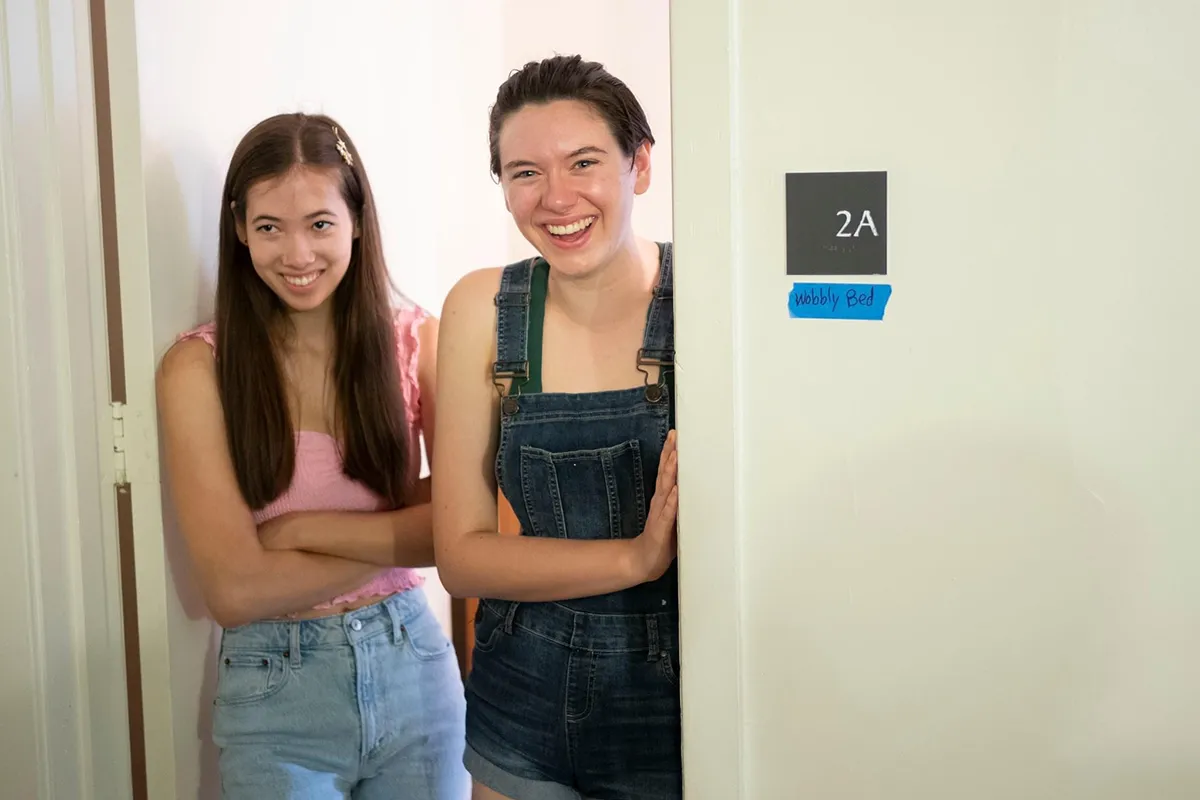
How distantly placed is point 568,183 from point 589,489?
0.33 metres

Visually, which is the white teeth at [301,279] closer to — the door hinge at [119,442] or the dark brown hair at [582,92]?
the door hinge at [119,442]

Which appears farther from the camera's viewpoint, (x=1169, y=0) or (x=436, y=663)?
(x=436, y=663)

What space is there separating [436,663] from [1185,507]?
95cm

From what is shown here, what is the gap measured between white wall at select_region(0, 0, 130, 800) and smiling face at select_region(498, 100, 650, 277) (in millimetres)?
528

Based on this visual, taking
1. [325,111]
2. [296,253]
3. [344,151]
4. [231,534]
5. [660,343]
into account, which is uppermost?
[325,111]

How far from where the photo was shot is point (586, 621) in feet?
4.05

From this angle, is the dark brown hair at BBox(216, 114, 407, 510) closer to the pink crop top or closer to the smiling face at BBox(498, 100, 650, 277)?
the pink crop top

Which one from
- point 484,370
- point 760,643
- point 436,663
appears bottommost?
point 436,663

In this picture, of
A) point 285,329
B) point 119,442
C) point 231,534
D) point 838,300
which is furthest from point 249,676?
point 838,300

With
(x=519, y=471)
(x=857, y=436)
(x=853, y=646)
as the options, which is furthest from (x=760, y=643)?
(x=519, y=471)

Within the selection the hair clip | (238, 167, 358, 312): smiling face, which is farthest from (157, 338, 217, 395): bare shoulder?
the hair clip

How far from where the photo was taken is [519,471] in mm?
1257

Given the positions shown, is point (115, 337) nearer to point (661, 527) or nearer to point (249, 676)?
point (249, 676)

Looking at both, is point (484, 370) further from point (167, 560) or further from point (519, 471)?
point (167, 560)
